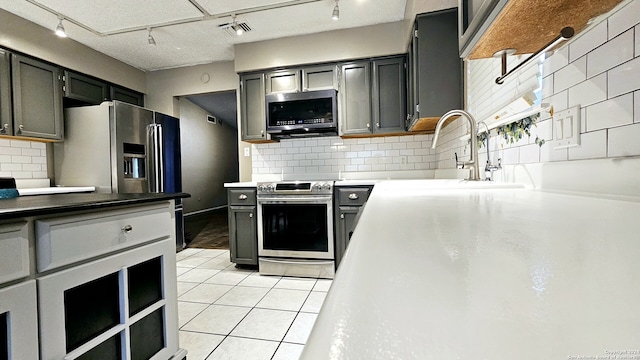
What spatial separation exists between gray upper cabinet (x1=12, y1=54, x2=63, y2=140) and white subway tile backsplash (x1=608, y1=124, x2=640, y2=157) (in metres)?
4.14

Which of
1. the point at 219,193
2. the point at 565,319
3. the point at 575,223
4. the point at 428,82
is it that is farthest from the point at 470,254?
the point at 219,193

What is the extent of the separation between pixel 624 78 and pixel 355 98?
246 cm

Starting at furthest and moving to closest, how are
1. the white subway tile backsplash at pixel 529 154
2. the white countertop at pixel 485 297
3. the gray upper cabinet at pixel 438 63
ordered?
the gray upper cabinet at pixel 438 63 < the white subway tile backsplash at pixel 529 154 < the white countertop at pixel 485 297

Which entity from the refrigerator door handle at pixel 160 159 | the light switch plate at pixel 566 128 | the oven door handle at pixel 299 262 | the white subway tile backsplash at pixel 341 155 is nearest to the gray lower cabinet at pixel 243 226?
the oven door handle at pixel 299 262

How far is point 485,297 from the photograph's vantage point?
206 millimetres

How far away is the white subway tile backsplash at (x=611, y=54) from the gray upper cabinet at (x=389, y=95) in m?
2.16

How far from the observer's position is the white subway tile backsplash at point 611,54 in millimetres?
740

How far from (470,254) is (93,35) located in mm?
4149

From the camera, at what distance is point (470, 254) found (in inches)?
12.1

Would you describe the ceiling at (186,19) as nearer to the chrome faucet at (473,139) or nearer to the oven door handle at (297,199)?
the chrome faucet at (473,139)

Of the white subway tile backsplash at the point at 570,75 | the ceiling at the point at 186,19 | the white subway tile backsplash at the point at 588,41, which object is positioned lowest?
the white subway tile backsplash at the point at 570,75

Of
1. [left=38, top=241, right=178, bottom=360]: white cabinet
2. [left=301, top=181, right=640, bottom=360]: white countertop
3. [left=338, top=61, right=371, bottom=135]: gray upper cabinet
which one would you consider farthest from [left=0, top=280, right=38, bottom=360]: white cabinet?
[left=338, top=61, right=371, bottom=135]: gray upper cabinet

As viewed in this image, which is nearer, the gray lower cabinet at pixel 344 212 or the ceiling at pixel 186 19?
the ceiling at pixel 186 19

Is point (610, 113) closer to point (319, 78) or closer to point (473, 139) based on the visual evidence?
point (473, 139)
